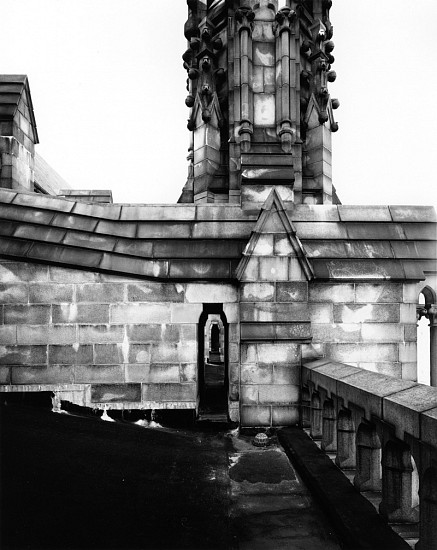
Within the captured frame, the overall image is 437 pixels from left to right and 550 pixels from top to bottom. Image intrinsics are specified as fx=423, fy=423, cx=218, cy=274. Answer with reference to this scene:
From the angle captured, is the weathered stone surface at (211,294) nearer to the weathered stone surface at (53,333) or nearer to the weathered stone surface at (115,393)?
the weathered stone surface at (115,393)

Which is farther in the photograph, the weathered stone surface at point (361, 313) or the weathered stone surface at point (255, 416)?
the weathered stone surface at point (361, 313)

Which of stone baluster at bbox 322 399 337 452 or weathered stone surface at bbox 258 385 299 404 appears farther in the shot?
weathered stone surface at bbox 258 385 299 404

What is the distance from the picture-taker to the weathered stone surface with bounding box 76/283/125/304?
6.76 metres

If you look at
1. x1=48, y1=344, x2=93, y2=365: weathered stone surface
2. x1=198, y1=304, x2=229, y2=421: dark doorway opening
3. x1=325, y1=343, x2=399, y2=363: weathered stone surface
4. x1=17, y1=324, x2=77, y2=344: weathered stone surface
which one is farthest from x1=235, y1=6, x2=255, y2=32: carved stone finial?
x1=48, y1=344, x2=93, y2=365: weathered stone surface

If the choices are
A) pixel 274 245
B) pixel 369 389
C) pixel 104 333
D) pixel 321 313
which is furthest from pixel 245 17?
pixel 369 389

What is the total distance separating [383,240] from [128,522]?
232 inches

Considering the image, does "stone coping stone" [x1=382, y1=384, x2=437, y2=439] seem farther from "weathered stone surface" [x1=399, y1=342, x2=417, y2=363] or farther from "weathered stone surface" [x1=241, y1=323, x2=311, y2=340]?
"weathered stone surface" [x1=399, y1=342, x2=417, y2=363]

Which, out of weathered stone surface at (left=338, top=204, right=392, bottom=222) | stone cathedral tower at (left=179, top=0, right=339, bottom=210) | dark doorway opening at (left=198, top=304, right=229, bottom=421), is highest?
stone cathedral tower at (left=179, top=0, right=339, bottom=210)

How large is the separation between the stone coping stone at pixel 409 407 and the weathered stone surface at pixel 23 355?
531 centimetres

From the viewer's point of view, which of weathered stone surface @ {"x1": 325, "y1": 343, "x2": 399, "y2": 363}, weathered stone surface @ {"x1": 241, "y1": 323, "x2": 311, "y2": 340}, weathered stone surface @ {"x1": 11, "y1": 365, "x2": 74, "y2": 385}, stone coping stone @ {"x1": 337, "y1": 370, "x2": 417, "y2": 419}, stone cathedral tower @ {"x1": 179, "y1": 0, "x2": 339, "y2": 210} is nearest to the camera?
→ stone coping stone @ {"x1": 337, "y1": 370, "x2": 417, "y2": 419}

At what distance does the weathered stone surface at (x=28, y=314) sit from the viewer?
671cm

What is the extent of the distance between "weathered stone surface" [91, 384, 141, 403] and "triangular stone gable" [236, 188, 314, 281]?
8.01ft

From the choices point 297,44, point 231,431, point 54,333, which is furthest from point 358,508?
point 297,44

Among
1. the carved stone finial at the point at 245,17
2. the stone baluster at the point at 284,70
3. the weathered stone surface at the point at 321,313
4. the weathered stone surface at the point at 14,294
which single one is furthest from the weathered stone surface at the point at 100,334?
the carved stone finial at the point at 245,17
